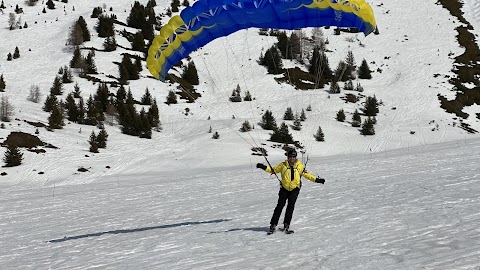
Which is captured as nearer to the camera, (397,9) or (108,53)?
(108,53)

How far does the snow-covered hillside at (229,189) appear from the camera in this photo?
22.2ft

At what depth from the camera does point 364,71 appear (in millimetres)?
53875

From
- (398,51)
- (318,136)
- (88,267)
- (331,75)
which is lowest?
(88,267)

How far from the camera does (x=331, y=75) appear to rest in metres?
54.1

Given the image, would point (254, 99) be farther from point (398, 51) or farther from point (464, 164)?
point (464, 164)

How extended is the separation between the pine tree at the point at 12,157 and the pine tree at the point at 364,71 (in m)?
42.0

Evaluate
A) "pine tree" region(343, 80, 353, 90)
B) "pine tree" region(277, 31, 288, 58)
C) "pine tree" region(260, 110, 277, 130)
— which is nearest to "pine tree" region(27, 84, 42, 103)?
"pine tree" region(260, 110, 277, 130)

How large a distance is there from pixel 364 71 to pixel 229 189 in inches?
1689

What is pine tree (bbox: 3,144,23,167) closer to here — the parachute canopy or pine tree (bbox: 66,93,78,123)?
pine tree (bbox: 66,93,78,123)

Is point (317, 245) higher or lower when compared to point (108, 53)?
lower

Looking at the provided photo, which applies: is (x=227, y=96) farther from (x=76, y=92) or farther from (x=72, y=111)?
(x=72, y=111)

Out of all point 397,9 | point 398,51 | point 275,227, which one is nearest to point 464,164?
point 275,227

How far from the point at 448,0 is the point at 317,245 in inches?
3376

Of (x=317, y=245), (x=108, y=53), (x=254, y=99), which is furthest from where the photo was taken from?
(x=108, y=53)
